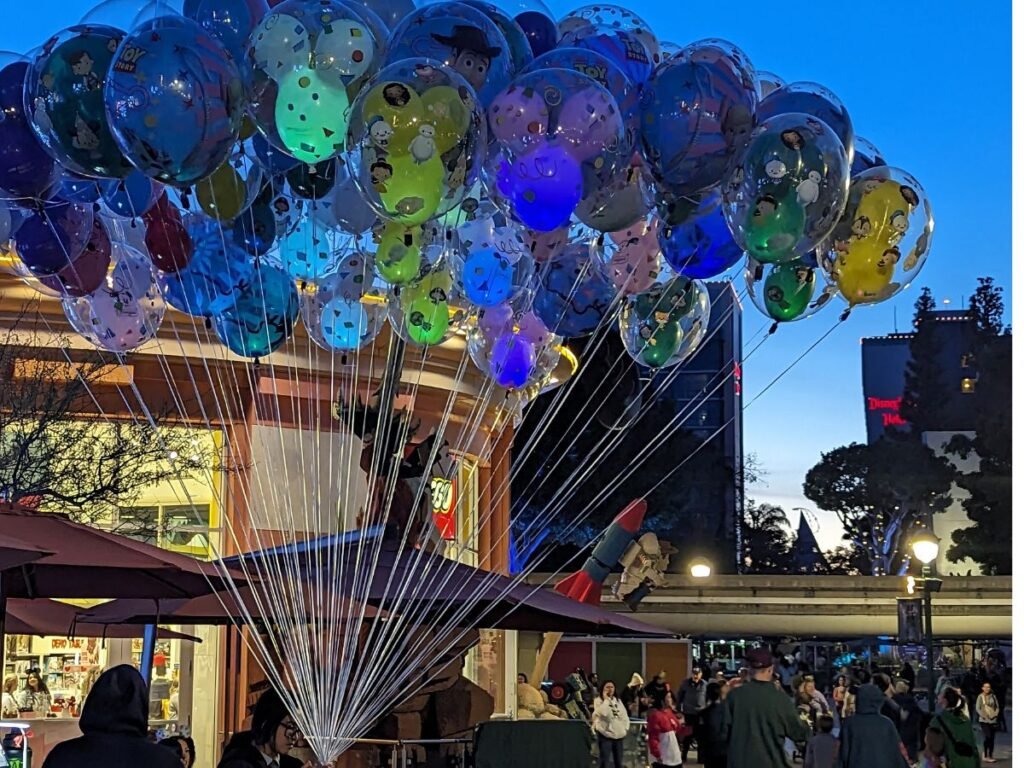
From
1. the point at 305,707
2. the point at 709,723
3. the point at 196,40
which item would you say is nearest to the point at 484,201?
the point at 196,40

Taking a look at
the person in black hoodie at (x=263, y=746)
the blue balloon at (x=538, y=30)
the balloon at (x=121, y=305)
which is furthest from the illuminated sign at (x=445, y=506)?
the person in black hoodie at (x=263, y=746)

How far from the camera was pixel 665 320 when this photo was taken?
9.52 metres

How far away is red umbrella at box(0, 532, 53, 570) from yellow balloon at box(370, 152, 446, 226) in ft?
7.90

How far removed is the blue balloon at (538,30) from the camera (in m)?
7.78

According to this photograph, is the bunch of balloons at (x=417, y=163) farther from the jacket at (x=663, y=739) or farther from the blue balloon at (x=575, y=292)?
the jacket at (x=663, y=739)

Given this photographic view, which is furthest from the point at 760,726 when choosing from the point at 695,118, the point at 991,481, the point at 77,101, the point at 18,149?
the point at 991,481

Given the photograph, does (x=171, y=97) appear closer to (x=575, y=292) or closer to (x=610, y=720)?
(x=575, y=292)

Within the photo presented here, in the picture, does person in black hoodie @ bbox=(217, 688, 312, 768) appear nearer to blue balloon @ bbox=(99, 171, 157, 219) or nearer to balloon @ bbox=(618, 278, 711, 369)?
blue balloon @ bbox=(99, 171, 157, 219)

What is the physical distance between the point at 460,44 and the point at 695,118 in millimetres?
1241

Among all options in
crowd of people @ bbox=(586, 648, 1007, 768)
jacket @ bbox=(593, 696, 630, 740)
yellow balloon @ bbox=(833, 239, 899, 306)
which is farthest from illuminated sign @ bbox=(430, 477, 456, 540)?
yellow balloon @ bbox=(833, 239, 899, 306)

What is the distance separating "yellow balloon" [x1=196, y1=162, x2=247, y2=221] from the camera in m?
7.63

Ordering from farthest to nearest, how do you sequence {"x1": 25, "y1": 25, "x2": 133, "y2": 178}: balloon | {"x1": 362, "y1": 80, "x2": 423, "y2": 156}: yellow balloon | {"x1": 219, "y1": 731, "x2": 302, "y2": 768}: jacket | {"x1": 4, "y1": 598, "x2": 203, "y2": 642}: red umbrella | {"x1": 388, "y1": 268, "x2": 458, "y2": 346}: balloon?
{"x1": 4, "y1": 598, "x2": 203, "y2": 642}: red umbrella, {"x1": 388, "y1": 268, "x2": 458, "y2": 346}: balloon, {"x1": 25, "y1": 25, "x2": 133, "y2": 178}: balloon, {"x1": 362, "y1": 80, "x2": 423, "y2": 156}: yellow balloon, {"x1": 219, "y1": 731, "x2": 302, "y2": 768}: jacket

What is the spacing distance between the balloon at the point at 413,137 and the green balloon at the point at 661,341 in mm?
3107

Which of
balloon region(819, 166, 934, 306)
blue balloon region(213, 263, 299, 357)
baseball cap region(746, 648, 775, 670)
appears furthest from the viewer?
blue balloon region(213, 263, 299, 357)
